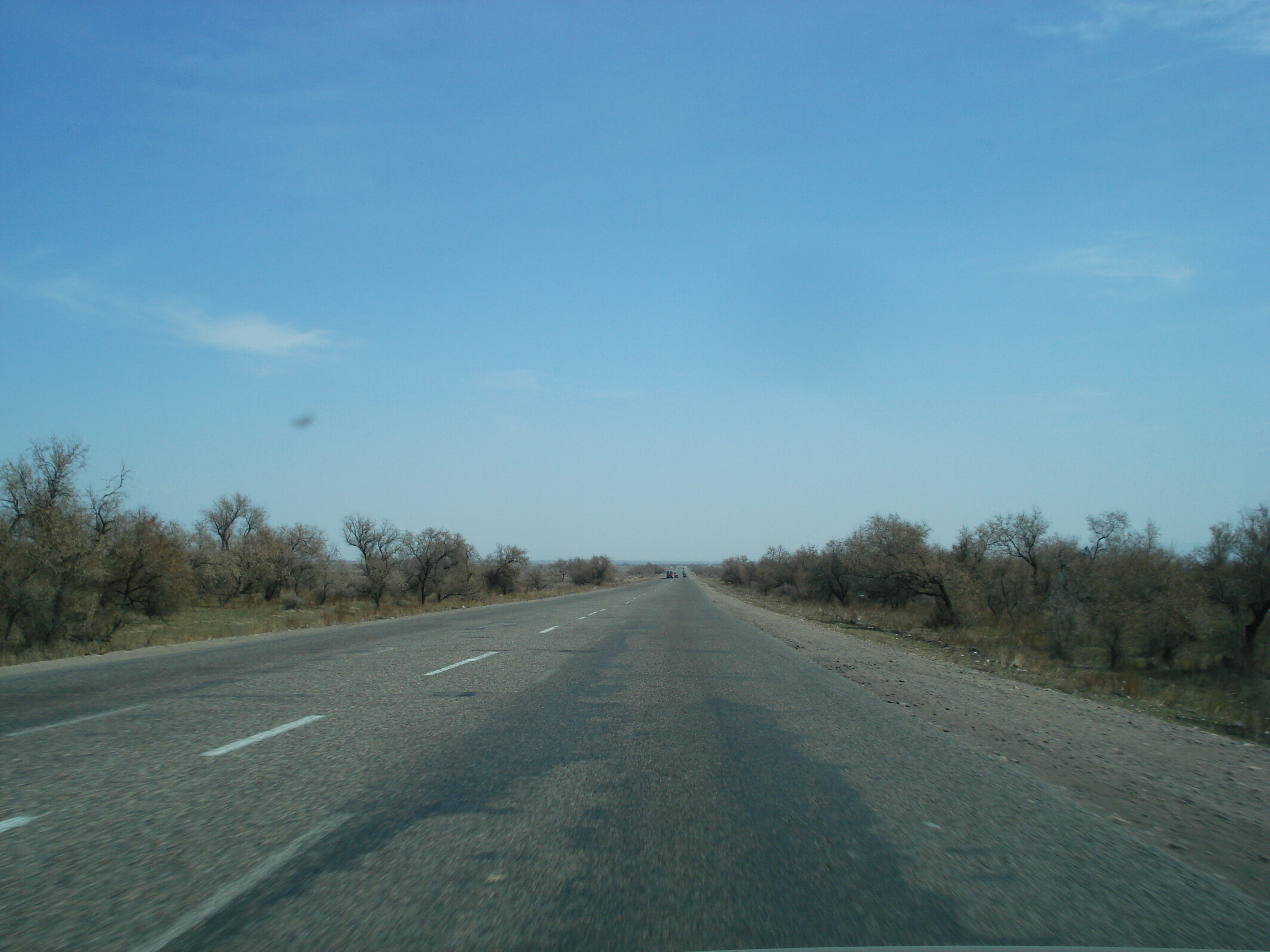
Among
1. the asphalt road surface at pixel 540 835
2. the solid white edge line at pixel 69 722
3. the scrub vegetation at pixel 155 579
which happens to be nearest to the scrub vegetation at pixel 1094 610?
the asphalt road surface at pixel 540 835

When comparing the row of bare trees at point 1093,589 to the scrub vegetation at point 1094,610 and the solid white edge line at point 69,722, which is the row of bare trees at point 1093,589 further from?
the solid white edge line at point 69,722

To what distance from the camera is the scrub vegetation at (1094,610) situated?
1892 centimetres

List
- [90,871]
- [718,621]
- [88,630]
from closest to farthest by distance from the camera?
1. [90,871]
2. [88,630]
3. [718,621]

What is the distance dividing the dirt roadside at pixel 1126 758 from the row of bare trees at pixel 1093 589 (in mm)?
14594

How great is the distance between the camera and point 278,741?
6.85 meters

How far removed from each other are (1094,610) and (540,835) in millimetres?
28170

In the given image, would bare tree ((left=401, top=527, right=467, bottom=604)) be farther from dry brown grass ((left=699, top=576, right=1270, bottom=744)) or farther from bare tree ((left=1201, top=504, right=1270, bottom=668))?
bare tree ((left=1201, top=504, right=1270, bottom=668))

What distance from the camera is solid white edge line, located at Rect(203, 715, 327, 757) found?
6.41 meters

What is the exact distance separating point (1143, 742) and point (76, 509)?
1282 inches

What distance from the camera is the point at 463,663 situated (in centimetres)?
1333

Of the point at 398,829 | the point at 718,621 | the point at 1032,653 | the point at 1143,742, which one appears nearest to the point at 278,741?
the point at 398,829

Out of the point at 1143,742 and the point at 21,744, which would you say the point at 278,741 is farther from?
the point at 1143,742

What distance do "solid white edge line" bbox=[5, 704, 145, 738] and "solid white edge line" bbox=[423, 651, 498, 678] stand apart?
4.01m

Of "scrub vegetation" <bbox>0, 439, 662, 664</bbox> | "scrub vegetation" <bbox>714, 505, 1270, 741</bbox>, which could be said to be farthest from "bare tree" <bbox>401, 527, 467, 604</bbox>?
"scrub vegetation" <bbox>714, 505, 1270, 741</bbox>
